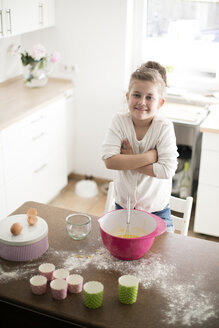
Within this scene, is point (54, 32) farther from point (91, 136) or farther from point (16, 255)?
point (16, 255)

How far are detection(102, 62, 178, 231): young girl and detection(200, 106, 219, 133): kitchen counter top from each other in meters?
1.01

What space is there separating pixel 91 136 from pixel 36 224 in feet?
7.53

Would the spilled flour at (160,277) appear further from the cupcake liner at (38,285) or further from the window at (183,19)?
the window at (183,19)

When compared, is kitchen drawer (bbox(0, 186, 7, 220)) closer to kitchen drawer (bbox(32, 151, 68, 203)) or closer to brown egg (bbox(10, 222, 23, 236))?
kitchen drawer (bbox(32, 151, 68, 203))

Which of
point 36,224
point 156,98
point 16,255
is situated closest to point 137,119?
point 156,98

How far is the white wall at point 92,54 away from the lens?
3.56 m

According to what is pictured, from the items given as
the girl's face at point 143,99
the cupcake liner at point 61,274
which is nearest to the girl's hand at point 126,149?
the girl's face at point 143,99

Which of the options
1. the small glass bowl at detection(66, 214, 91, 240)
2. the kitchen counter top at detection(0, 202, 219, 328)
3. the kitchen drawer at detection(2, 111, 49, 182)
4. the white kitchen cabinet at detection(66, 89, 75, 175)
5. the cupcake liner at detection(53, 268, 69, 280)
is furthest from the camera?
the white kitchen cabinet at detection(66, 89, 75, 175)

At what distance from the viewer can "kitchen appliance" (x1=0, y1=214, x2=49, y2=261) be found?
5.24ft

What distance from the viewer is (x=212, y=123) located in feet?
9.95

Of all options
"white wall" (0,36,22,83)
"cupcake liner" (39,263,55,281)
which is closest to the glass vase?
"white wall" (0,36,22,83)

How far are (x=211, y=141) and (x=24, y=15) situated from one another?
5.31 feet

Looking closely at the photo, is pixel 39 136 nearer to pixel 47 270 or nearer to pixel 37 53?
pixel 37 53

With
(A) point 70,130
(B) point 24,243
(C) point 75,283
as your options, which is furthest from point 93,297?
(A) point 70,130
